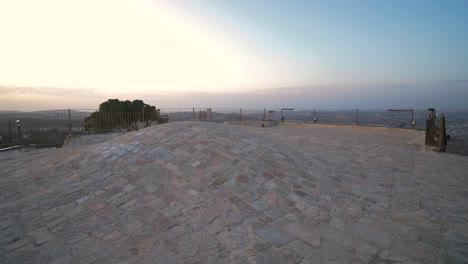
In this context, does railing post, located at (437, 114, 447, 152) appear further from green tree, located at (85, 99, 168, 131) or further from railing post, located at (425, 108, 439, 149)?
green tree, located at (85, 99, 168, 131)

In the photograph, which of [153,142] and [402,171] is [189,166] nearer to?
[153,142]

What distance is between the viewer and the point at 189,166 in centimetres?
564

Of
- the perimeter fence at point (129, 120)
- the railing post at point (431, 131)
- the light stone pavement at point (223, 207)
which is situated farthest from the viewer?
the perimeter fence at point (129, 120)

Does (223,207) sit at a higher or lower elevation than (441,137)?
lower

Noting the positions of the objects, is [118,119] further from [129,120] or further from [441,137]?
[441,137]

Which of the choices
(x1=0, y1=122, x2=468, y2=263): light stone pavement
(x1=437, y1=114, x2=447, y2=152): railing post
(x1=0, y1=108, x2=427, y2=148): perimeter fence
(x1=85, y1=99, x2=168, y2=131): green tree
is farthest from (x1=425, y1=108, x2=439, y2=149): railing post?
(x1=85, y1=99, x2=168, y2=131): green tree

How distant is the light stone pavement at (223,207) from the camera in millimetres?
3324

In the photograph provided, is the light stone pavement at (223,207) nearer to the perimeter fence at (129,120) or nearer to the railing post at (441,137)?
the railing post at (441,137)

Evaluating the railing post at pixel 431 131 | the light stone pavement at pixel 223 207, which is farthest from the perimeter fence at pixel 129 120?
the light stone pavement at pixel 223 207

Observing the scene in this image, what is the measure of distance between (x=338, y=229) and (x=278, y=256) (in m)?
1.30

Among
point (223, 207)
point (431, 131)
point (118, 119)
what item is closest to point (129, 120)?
point (118, 119)

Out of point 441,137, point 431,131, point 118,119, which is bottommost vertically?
point 441,137

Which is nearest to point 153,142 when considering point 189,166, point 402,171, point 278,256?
point 189,166

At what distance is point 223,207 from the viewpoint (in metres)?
4.26
